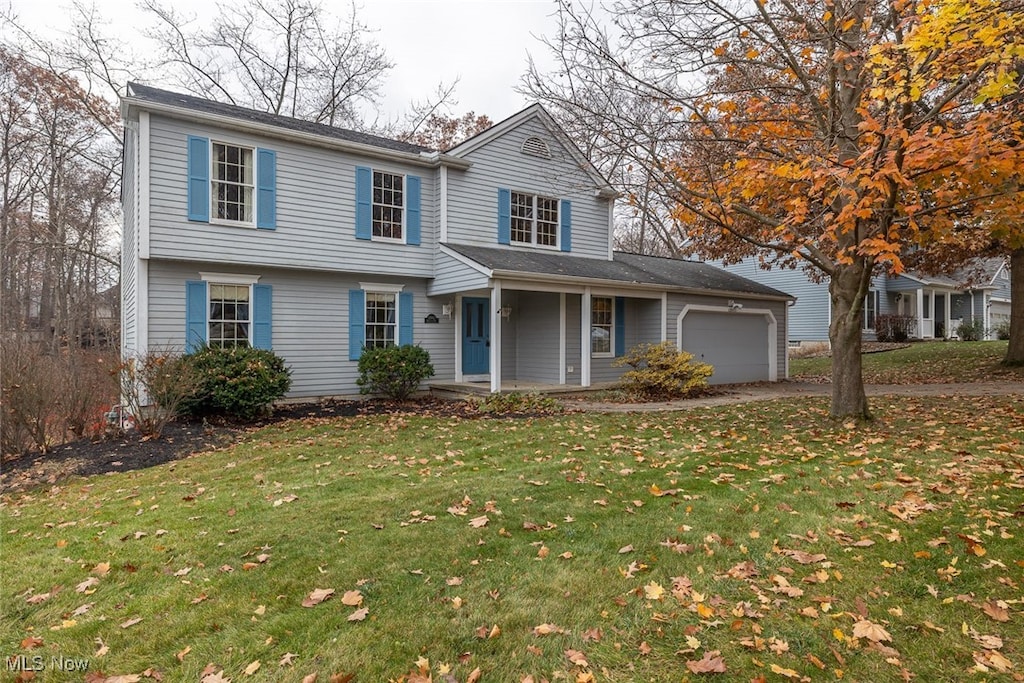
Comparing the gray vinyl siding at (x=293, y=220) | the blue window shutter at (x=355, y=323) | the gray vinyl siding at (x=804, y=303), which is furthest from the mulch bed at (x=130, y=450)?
the gray vinyl siding at (x=804, y=303)

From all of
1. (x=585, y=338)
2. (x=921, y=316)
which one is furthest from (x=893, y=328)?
(x=585, y=338)

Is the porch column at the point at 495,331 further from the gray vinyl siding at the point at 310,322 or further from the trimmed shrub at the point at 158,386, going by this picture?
the trimmed shrub at the point at 158,386

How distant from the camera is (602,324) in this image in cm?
1491

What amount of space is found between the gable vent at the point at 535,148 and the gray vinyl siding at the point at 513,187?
0.10 m

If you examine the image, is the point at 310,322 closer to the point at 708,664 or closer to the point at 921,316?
the point at 708,664

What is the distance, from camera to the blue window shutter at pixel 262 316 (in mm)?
11578

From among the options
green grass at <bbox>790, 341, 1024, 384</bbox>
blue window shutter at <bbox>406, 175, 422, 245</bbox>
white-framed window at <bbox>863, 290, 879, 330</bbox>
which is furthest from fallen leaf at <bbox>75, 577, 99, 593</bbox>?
white-framed window at <bbox>863, 290, 879, 330</bbox>

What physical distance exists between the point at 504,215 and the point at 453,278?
256 cm

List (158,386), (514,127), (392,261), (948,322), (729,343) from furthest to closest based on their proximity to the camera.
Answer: (948,322), (729,343), (514,127), (392,261), (158,386)

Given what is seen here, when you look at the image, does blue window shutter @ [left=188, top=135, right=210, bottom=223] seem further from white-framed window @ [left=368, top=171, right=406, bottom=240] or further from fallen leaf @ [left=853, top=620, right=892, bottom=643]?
fallen leaf @ [left=853, top=620, right=892, bottom=643]

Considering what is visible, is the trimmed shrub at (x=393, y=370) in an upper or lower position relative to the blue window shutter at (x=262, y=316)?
lower

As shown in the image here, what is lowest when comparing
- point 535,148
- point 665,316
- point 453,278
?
point 665,316

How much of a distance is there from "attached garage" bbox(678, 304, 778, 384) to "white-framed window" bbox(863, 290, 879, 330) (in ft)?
44.7

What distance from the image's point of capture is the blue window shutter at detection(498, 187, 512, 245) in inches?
568
